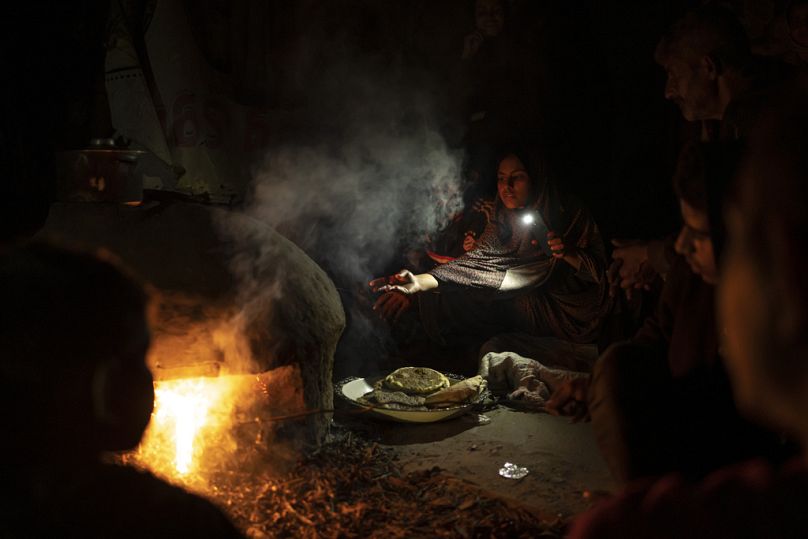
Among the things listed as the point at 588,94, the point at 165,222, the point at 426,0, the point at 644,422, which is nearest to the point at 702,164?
the point at 644,422

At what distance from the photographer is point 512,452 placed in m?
4.46

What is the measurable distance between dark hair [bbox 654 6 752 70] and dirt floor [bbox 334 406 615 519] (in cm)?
282

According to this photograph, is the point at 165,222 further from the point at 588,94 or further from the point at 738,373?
the point at 588,94

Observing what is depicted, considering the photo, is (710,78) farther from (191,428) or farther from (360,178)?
(360,178)

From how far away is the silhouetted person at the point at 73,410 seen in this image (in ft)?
5.56

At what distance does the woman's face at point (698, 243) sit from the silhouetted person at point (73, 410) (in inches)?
76.3

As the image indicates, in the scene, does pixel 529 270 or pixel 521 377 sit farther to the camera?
pixel 529 270

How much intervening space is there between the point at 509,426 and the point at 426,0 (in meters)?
5.45

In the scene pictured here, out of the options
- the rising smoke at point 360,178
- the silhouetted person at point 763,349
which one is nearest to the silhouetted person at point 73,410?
the silhouetted person at point 763,349

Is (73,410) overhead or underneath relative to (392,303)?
overhead

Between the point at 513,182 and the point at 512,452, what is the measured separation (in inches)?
114

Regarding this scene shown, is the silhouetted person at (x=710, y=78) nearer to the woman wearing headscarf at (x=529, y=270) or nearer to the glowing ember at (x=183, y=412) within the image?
the woman wearing headscarf at (x=529, y=270)

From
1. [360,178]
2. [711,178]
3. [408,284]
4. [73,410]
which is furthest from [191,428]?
[360,178]

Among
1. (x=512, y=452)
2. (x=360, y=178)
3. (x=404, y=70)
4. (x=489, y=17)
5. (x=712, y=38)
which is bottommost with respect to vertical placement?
(x=512, y=452)
